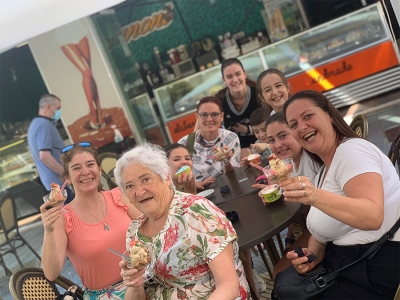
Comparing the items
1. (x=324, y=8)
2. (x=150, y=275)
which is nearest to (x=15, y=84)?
(x=324, y=8)

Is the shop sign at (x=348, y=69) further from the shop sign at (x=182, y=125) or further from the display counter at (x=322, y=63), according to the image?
the shop sign at (x=182, y=125)

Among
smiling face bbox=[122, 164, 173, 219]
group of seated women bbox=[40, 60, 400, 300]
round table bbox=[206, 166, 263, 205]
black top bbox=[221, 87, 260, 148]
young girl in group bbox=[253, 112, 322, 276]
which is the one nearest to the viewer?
group of seated women bbox=[40, 60, 400, 300]

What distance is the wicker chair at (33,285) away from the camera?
230 centimetres

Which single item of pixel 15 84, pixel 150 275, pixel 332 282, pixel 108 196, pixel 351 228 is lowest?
pixel 332 282

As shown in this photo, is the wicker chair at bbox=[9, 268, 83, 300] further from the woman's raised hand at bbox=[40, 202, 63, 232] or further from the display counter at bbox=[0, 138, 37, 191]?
the display counter at bbox=[0, 138, 37, 191]

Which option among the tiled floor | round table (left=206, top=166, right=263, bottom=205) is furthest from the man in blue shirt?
round table (left=206, top=166, right=263, bottom=205)

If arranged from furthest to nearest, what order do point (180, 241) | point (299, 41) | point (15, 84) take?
point (15, 84)
point (299, 41)
point (180, 241)

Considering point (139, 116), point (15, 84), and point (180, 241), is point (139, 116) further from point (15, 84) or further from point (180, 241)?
point (180, 241)

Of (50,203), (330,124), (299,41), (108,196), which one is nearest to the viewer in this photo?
(330,124)

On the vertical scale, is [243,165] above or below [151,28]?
below

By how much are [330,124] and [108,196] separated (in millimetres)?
1451

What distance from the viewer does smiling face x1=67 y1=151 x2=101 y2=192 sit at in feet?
8.76

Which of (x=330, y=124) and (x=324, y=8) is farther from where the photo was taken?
(x=324, y=8)

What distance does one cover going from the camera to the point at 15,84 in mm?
8680
